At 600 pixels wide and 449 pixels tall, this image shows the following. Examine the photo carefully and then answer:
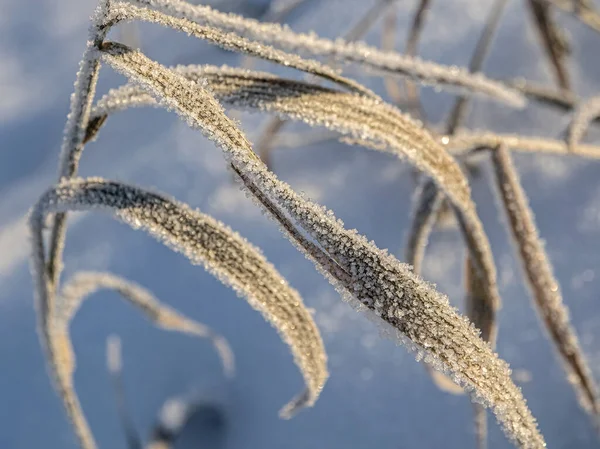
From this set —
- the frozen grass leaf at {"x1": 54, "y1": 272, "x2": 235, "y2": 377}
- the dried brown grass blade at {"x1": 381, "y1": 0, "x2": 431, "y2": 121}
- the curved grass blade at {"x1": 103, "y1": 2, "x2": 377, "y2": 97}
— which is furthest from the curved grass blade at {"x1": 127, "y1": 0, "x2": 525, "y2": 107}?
the frozen grass leaf at {"x1": 54, "y1": 272, "x2": 235, "y2": 377}

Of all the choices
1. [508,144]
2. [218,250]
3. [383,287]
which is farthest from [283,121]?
[383,287]

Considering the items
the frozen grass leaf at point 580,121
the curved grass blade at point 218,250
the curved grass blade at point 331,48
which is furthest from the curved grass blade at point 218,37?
the frozen grass leaf at point 580,121

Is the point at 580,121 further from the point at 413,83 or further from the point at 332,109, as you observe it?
the point at 332,109

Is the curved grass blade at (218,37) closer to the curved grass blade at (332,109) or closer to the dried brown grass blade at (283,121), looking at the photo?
the curved grass blade at (332,109)

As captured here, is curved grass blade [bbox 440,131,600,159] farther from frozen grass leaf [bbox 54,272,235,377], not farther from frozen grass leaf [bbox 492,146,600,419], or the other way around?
frozen grass leaf [bbox 54,272,235,377]

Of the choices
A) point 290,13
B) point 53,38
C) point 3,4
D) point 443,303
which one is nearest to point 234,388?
point 443,303

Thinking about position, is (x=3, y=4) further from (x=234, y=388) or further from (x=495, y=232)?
(x=495, y=232)

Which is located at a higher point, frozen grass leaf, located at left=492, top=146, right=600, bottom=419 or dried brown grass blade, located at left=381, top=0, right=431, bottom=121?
dried brown grass blade, located at left=381, top=0, right=431, bottom=121
